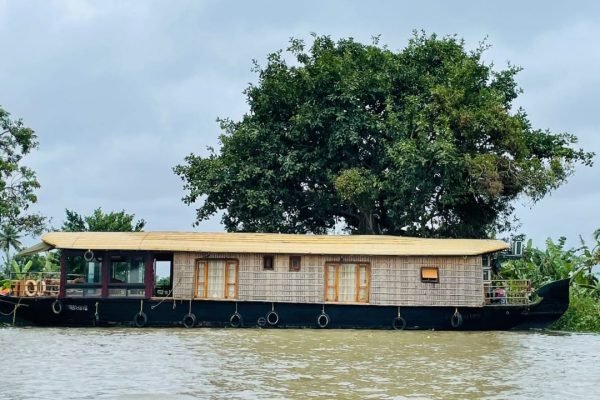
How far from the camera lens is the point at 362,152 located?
3156 cm

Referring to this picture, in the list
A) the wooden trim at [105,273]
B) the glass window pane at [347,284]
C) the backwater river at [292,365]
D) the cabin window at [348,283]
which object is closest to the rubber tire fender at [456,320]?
the backwater river at [292,365]

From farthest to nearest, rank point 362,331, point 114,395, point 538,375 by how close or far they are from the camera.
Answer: point 362,331, point 538,375, point 114,395

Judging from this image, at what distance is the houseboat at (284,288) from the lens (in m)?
23.8

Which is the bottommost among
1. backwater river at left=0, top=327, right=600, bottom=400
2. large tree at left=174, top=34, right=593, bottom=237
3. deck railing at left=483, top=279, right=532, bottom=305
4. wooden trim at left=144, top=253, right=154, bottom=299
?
backwater river at left=0, top=327, right=600, bottom=400

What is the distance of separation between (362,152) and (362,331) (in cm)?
965

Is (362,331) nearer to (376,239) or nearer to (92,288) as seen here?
(376,239)

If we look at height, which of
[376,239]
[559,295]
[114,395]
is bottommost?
[114,395]

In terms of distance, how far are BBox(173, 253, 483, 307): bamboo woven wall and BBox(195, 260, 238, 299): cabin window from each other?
0.63 feet

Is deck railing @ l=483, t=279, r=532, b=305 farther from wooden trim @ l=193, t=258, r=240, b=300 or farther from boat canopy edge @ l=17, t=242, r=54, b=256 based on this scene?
boat canopy edge @ l=17, t=242, r=54, b=256

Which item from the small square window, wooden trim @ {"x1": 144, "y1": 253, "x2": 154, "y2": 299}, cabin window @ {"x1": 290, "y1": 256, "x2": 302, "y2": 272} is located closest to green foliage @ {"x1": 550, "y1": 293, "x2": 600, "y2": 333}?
cabin window @ {"x1": 290, "y1": 256, "x2": 302, "y2": 272}

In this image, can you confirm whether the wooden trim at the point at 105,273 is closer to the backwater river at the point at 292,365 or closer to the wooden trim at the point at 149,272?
the wooden trim at the point at 149,272

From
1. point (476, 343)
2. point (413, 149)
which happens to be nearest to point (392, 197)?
point (413, 149)

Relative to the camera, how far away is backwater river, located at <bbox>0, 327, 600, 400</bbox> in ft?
42.2

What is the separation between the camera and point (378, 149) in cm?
3109
